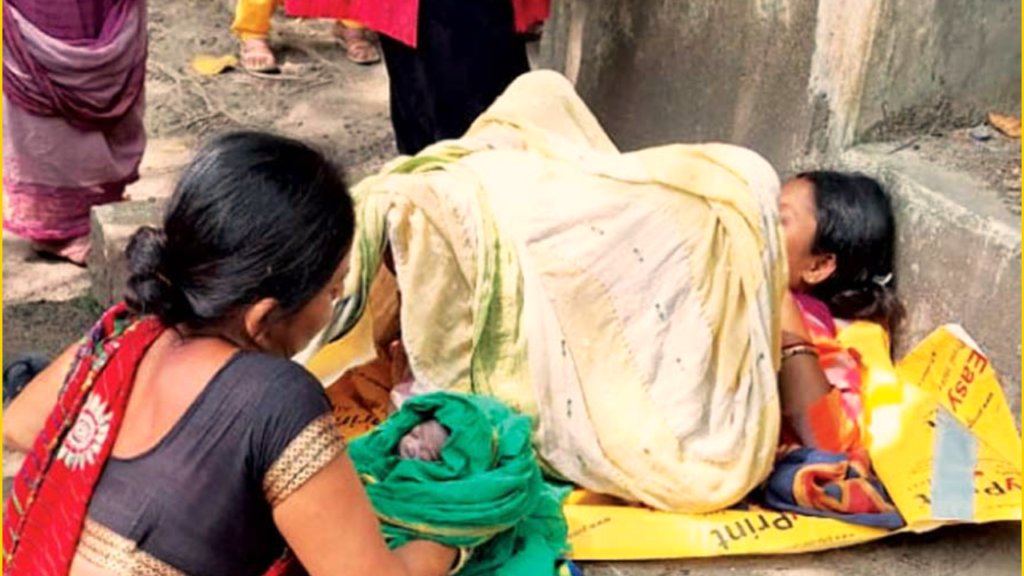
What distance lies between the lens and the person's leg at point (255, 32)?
5539mm

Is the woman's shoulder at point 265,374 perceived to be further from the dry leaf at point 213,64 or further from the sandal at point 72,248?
the dry leaf at point 213,64

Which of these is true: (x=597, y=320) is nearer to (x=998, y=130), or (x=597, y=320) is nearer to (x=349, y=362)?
(x=349, y=362)

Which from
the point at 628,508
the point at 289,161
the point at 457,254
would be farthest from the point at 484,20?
the point at 289,161

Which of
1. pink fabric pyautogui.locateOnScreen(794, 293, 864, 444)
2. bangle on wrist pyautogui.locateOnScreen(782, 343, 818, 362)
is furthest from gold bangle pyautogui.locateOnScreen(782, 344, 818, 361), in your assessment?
pink fabric pyautogui.locateOnScreen(794, 293, 864, 444)

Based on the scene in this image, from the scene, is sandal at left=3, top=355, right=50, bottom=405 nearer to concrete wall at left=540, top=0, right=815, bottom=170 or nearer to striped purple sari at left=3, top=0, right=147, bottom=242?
striped purple sari at left=3, top=0, right=147, bottom=242

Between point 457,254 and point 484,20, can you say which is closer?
point 457,254

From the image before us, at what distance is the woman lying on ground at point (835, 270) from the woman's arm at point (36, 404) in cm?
138

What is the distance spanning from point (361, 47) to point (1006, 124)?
2.86 metres

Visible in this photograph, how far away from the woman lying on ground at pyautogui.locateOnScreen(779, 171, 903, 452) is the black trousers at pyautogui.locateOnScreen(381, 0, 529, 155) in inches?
31.6

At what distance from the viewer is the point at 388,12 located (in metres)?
3.73

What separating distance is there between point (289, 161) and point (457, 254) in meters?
0.86

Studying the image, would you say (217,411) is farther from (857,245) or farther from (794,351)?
(857,245)

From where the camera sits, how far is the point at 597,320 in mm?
2955

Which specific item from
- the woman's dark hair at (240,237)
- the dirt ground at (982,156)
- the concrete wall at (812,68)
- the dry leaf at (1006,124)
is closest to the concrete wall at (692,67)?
the concrete wall at (812,68)
